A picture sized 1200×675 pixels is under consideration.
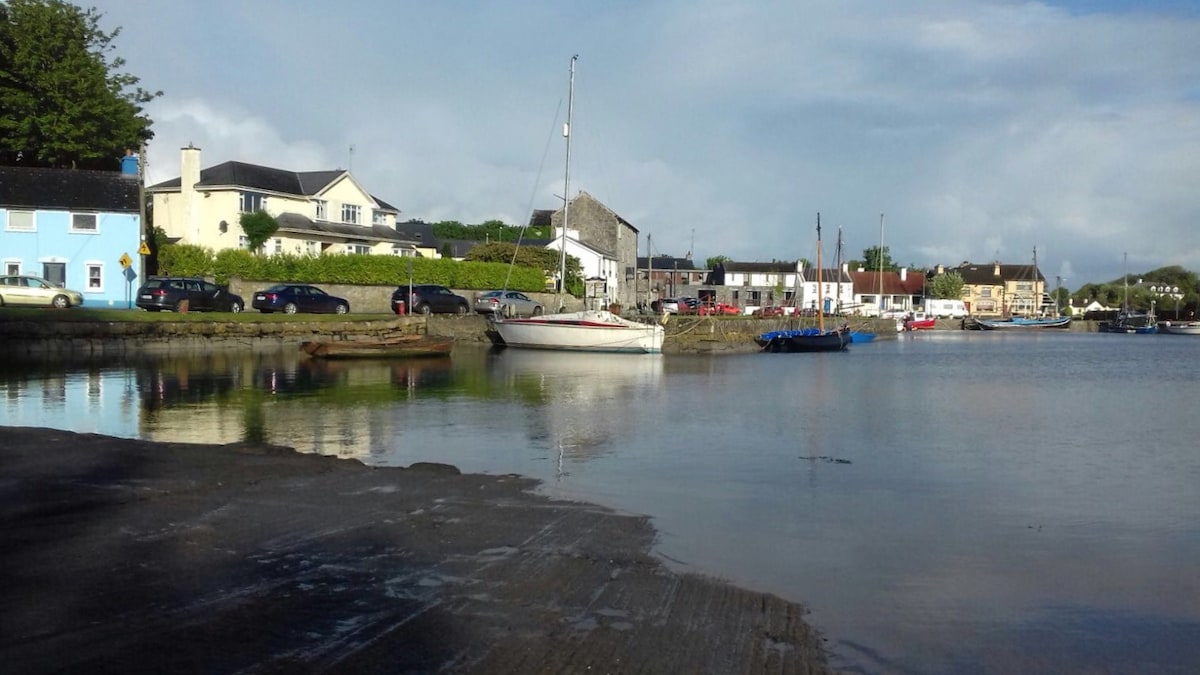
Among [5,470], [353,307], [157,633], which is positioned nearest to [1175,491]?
[157,633]

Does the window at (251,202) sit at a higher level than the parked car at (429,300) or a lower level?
higher

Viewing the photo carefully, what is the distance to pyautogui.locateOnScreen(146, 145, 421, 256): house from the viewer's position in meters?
65.9

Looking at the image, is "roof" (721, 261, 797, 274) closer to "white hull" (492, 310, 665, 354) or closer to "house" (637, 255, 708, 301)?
"house" (637, 255, 708, 301)

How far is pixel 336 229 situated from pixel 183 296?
75.6 feet

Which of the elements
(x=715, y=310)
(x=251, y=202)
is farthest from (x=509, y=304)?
(x=715, y=310)

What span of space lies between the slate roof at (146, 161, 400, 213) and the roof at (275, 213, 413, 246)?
1999 millimetres

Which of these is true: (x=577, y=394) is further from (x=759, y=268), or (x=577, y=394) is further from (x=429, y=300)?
(x=759, y=268)

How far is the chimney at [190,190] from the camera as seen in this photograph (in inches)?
2621

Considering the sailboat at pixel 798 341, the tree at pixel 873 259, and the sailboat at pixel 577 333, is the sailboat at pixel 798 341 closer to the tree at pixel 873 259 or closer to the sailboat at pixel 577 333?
the sailboat at pixel 577 333

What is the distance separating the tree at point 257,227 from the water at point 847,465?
23.3 meters

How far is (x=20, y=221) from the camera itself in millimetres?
53125

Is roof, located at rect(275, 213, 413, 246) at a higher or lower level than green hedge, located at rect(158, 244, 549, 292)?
higher

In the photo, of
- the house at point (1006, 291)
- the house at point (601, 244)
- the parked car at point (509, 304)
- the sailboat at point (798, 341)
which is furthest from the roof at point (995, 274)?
the parked car at point (509, 304)

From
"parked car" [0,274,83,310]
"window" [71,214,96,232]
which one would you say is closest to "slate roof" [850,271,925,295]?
"window" [71,214,96,232]
